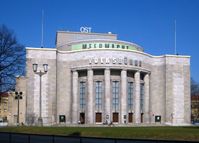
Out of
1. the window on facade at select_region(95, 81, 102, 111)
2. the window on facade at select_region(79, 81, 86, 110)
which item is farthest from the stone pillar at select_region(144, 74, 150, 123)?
the window on facade at select_region(79, 81, 86, 110)

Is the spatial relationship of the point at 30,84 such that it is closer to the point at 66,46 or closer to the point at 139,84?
the point at 66,46

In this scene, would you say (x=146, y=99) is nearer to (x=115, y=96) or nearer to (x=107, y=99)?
(x=115, y=96)

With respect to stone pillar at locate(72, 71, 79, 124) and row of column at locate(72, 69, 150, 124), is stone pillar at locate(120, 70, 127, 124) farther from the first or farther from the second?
stone pillar at locate(72, 71, 79, 124)

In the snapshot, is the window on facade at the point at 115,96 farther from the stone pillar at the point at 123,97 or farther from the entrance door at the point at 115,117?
the stone pillar at the point at 123,97

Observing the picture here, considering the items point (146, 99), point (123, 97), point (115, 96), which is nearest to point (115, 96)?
point (115, 96)

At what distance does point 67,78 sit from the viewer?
98.9 m

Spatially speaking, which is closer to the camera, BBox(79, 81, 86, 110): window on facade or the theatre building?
the theatre building

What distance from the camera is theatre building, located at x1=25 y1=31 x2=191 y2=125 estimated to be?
94.7 m

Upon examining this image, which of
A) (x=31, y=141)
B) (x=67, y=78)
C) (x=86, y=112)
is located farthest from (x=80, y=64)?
(x=31, y=141)

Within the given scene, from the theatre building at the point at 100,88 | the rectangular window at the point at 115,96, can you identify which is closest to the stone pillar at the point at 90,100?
the theatre building at the point at 100,88

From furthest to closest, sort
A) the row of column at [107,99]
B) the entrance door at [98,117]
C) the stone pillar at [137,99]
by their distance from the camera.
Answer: the stone pillar at [137,99]
the entrance door at [98,117]
the row of column at [107,99]

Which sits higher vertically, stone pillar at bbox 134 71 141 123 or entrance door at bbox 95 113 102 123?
stone pillar at bbox 134 71 141 123

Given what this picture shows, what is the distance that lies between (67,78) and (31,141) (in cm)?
7253

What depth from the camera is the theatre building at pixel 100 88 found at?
94688mm
